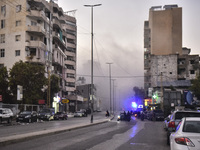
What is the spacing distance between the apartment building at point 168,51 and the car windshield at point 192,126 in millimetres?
78020

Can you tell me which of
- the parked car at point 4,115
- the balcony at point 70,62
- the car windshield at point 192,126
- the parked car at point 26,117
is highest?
the balcony at point 70,62

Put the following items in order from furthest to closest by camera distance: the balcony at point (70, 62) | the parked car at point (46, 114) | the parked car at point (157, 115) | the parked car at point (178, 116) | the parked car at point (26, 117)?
1. the balcony at point (70, 62)
2. the parked car at point (157, 115)
3. the parked car at point (46, 114)
4. the parked car at point (26, 117)
5. the parked car at point (178, 116)

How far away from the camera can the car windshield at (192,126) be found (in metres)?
7.42

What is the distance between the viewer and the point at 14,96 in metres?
50.8

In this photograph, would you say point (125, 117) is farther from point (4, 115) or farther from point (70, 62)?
point (70, 62)

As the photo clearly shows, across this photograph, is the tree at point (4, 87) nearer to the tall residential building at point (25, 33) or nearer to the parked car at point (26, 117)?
the tall residential building at point (25, 33)

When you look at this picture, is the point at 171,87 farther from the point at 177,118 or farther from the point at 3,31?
the point at 177,118

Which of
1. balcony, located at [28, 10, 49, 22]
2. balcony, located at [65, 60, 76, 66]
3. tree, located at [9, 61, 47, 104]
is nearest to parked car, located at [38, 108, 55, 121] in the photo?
tree, located at [9, 61, 47, 104]

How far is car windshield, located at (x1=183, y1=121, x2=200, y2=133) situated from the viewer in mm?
7420

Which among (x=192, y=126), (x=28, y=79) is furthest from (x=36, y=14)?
(x=192, y=126)

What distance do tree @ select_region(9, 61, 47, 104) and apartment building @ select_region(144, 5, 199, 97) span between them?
43151 mm

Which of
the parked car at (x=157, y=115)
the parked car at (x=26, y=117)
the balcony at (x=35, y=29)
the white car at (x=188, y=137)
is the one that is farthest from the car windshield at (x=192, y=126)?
the balcony at (x=35, y=29)

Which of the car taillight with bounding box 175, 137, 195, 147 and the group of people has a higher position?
the car taillight with bounding box 175, 137, 195, 147

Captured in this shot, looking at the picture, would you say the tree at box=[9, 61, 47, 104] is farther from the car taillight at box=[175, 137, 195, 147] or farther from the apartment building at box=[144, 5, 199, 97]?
the car taillight at box=[175, 137, 195, 147]
